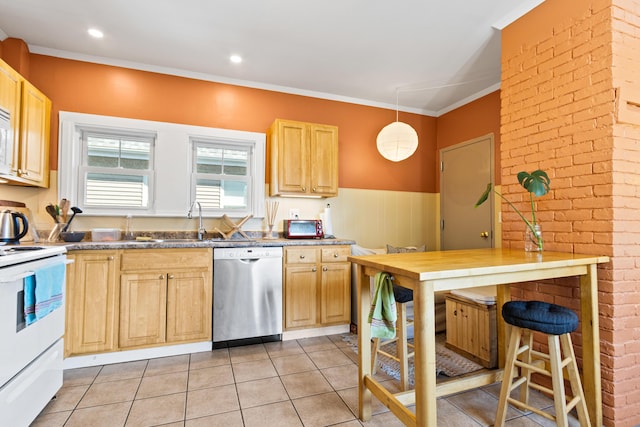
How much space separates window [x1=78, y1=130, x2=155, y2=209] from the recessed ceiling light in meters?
0.87

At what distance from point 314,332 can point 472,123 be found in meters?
3.23

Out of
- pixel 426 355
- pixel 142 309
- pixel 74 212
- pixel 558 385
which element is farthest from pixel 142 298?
pixel 558 385

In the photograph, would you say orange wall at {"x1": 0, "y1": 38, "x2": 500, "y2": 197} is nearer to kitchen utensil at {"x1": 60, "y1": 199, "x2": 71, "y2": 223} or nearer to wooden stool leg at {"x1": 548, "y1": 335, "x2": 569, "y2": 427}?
kitchen utensil at {"x1": 60, "y1": 199, "x2": 71, "y2": 223}

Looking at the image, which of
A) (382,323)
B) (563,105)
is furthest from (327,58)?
(382,323)

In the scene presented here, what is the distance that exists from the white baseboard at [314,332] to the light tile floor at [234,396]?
361 mm

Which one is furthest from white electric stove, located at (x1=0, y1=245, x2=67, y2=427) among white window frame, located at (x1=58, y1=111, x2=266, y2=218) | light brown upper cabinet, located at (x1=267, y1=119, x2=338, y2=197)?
light brown upper cabinet, located at (x1=267, y1=119, x2=338, y2=197)

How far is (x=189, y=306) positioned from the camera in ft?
9.08

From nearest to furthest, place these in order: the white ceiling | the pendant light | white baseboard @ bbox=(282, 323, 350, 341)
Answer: the white ceiling → white baseboard @ bbox=(282, 323, 350, 341) → the pendant light

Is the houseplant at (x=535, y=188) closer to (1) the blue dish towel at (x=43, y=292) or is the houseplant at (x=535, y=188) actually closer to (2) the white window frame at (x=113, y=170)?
(1) the blue dish towel at (x=43, y=292)

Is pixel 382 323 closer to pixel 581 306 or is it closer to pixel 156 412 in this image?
pixel 581 306

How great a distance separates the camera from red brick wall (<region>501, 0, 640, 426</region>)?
6.03ft

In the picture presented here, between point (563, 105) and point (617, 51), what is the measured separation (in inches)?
14.3

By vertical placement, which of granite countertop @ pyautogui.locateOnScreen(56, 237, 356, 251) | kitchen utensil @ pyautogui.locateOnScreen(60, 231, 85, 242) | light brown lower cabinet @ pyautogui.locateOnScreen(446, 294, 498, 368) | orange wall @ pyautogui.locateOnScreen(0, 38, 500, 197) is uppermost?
orange wall @ pyautogui.locateOnScreen(0, 38, 500, 197)

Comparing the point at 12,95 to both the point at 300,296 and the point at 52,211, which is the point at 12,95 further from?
the point at 300,296
